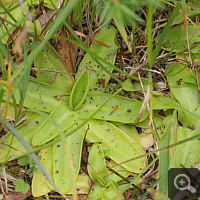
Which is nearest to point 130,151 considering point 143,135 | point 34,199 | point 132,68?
point 143,135

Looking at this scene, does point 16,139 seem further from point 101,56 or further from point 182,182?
point 182,182

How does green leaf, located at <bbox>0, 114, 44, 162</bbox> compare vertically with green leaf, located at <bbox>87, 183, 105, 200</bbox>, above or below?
above

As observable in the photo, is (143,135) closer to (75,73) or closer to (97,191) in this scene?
(97,191)

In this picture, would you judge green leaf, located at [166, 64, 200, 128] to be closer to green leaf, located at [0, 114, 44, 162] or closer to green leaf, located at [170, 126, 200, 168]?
green leaf, located at [170, 126, 200, 168]

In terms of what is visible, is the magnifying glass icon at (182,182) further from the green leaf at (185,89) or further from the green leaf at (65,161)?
the green leaf at (65,161)

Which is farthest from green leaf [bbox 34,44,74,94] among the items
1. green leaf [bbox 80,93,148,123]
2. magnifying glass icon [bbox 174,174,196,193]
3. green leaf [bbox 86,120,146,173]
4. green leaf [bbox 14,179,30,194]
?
magnifying glass icon [bbox 174,174,196,193]

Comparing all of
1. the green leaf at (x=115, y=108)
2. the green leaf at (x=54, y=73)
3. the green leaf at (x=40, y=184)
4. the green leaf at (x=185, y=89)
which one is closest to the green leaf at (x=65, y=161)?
the green leaf at (x=40, y=184)

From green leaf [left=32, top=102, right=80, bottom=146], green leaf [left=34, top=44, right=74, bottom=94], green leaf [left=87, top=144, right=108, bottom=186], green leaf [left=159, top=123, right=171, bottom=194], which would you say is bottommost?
green leaf [left=87, top=144, right=108, bottom=186]

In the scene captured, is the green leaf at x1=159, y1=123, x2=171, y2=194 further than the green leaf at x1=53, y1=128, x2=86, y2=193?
No
